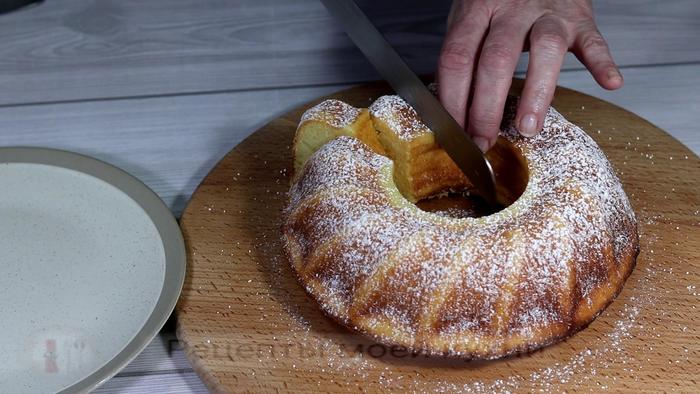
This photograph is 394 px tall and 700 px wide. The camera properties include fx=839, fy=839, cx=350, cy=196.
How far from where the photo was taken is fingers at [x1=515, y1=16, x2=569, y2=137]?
1.50 metres

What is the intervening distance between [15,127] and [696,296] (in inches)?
60.0

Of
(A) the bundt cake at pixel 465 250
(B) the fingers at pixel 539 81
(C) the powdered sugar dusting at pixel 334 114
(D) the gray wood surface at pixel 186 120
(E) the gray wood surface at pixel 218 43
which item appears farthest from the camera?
(E) the gray wood surface at pixel 218 43

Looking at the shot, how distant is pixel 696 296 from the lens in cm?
148

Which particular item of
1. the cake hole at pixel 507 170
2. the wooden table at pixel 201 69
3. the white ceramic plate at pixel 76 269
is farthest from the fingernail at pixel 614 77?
the white ceramic plate at pixel 76 269

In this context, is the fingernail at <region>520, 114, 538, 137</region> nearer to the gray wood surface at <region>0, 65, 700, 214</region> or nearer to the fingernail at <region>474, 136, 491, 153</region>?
the fingernail at <region>474, 136, 491, 153</region>

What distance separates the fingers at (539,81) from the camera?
1.50 m

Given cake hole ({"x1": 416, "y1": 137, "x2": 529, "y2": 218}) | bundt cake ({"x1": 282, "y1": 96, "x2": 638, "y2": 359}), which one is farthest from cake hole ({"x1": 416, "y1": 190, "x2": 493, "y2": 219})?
bundt cake ({"x1": 282, "y1": 96, "x2": 638, "y2": 359})

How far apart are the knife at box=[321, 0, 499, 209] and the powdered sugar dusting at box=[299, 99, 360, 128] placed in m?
0.10

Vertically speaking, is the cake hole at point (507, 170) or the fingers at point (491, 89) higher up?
the fingers at point (491, 89)

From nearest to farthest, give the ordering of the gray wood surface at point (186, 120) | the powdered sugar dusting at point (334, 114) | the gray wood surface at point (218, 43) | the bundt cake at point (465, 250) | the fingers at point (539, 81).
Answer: the bundt cake at point (465, 250) < the fingers at point (539, 81) < the powdered sugar dusting at point (334, 114) < the gray wood surface at point (186, 120) < the gray wood surface at point (218, 43)

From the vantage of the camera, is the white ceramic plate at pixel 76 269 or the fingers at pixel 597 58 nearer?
the white ceramic plate at pixel 76 269

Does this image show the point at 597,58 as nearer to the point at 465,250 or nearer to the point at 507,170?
the point at 507,170

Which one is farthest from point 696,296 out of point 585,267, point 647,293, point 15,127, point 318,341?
point 15,127

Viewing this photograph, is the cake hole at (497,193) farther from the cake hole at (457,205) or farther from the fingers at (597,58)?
the fingers at (597,58)
